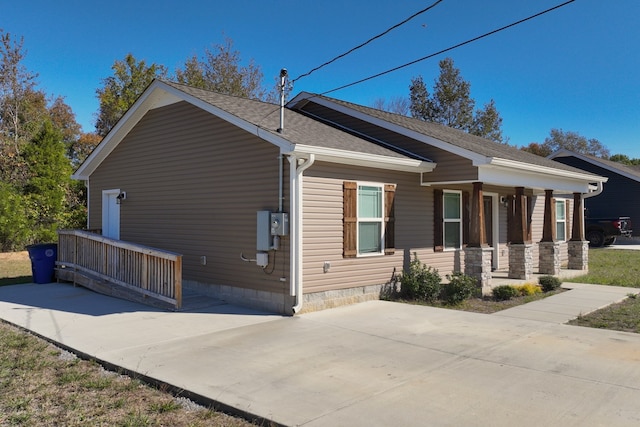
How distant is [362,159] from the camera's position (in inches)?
333

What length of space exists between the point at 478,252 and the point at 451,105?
2678 centimetres

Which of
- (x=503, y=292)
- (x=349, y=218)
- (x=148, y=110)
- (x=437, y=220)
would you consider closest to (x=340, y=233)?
(x=349, y=218)

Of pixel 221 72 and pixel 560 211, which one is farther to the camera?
pixel 221 72

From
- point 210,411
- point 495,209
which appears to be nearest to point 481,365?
point 210,411

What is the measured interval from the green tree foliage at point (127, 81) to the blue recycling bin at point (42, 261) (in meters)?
18.9

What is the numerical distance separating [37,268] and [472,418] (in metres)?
10.8

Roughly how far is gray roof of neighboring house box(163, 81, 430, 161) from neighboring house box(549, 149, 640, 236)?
2204 cm

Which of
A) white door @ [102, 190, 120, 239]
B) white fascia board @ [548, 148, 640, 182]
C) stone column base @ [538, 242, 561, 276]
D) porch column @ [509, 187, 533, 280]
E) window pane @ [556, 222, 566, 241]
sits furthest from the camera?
white fascia board @ [548, 148, 640, 182]

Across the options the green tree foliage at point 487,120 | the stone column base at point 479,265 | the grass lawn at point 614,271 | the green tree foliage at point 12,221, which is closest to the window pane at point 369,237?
the stone column base at point 479,265

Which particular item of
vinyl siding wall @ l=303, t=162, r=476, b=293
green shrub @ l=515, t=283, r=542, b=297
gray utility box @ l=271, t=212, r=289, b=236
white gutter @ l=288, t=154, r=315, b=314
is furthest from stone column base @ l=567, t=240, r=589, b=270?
gray utility box @ l=271, t=212, r=289, b=236

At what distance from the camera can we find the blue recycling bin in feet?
36.2

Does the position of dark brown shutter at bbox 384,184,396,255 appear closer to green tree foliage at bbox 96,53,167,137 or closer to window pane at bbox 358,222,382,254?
window pane at bbox 358,222,382,254

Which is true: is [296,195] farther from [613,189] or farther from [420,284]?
[613,189]

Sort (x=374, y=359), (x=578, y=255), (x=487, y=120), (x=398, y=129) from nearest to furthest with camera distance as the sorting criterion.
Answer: (x=374, y=359), (x=398, y=129), (x=578, y=255), (x=487, y=120)
